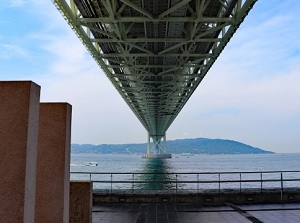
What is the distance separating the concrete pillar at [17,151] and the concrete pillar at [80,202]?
10.8 feet

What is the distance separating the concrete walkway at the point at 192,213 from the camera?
8.82 m

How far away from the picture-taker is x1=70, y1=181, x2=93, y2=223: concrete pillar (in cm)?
718

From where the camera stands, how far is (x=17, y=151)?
3789 mm

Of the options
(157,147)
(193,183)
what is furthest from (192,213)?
(157,147)

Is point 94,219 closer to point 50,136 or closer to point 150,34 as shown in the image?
point 50,136

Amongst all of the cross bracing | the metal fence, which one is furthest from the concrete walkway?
the cross bracing

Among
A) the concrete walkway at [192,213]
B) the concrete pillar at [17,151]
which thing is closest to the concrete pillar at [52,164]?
the concrete pillar at [17,151]

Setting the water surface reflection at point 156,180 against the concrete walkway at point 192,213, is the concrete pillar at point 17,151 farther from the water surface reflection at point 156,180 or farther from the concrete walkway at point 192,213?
the water surface reflection at point 156,180

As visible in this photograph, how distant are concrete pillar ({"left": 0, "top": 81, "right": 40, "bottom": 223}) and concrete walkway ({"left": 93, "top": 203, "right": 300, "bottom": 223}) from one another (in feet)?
17.3

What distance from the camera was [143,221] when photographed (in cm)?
872

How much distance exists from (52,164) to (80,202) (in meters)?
2.35

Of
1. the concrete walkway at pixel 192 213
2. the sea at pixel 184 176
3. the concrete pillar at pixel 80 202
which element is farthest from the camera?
the sea at pixel 184 176

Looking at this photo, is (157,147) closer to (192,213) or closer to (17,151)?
(192,213)

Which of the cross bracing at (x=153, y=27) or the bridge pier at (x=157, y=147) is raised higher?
the cross bracing at (x=153, y=27)
